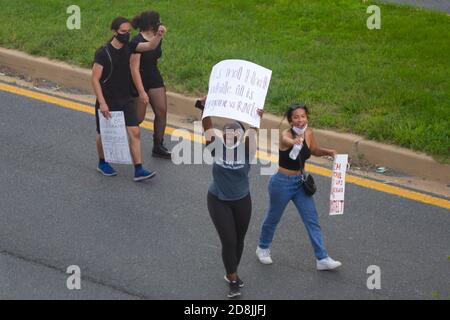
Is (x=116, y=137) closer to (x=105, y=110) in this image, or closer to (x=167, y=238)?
(x=105, y=110)

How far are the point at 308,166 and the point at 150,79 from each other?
181cm

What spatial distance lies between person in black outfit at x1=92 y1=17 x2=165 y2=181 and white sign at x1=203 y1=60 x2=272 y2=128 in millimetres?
1927

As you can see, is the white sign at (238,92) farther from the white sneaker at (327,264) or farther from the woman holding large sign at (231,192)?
the white sneaker at (327,264)

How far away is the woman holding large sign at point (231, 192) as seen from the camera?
7266mm

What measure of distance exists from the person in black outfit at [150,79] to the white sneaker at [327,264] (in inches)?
105

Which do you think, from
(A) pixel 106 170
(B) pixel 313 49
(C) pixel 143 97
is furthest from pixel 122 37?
(B) pixel 313 49

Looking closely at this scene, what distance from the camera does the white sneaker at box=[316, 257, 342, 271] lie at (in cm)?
774

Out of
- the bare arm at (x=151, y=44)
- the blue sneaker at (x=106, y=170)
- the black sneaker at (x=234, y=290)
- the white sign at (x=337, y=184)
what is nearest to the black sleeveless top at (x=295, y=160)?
the white sign at (x=337, y=184)

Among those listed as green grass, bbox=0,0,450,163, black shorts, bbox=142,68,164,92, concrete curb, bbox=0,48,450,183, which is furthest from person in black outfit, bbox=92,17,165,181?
green grass, bbox=0,0,450,163

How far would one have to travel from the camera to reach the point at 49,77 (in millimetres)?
12156

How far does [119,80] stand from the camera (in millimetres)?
9328

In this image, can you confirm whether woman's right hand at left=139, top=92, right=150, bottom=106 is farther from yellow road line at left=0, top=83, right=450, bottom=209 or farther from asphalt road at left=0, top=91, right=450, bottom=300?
yellow road line at left=0, top=83, right=450, bottom=209

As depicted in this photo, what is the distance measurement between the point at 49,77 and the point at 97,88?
3.15 meters
